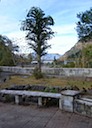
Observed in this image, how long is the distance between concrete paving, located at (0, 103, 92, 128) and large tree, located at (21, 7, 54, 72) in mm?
12824

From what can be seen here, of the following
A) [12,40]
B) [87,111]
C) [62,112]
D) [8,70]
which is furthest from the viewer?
[12,40]

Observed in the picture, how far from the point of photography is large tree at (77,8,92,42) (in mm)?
14109

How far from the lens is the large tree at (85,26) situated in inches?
555

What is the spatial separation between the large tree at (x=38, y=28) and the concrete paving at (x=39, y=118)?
12.8 meters

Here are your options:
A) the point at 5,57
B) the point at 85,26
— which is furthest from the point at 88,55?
the point at 5,57

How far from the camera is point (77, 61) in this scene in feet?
79.1

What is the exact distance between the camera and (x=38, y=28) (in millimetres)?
20219

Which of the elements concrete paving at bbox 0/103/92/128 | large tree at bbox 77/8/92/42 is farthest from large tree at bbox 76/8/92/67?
concrete paving at bbox 0/103/92/128

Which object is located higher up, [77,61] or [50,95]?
[77,61]

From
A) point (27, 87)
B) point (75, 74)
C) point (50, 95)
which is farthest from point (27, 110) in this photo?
point (75, 74)

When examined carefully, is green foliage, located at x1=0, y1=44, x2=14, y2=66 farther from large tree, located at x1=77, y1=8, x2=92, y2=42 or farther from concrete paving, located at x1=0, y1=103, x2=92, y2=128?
concrete paving, located at x1=0, y1=103, x2=92, y2=128

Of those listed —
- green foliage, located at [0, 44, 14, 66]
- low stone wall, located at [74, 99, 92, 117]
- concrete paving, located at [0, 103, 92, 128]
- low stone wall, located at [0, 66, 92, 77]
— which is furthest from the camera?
green foliage, located at [0, 44, 14, 66]

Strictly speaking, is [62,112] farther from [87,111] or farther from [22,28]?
[22,28]

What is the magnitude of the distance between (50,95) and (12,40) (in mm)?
24689
